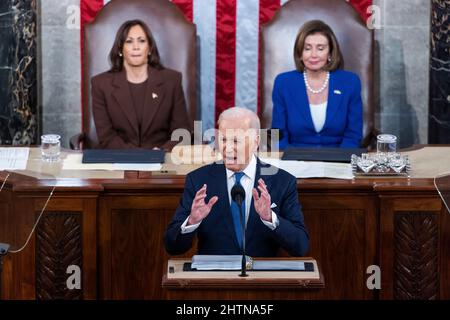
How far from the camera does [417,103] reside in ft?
24.6

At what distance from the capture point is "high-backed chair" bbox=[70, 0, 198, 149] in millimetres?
6910

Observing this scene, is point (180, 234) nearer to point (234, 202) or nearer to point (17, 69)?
point (234, 202)

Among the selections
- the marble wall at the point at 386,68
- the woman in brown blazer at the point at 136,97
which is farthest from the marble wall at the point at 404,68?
the woman in brown blazer at the point at 136,97

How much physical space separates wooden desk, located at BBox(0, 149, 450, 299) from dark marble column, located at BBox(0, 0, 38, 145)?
1.75 m

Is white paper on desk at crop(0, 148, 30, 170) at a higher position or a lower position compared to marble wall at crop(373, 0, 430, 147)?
lower

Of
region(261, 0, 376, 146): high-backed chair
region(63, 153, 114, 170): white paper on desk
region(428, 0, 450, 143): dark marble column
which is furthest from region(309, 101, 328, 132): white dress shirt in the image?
region(63, 153, 114, 170): white paper on desk

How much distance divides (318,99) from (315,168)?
1.20m

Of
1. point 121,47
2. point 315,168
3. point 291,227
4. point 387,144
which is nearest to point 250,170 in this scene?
point 291,227

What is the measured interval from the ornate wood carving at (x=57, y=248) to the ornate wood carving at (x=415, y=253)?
141cm

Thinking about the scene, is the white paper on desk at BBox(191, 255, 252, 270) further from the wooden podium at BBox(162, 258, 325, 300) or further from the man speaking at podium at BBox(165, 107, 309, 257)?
the man speaking at podium at BBox(165, 107, 309, 257)

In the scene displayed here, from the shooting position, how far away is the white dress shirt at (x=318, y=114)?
6.59 meters
